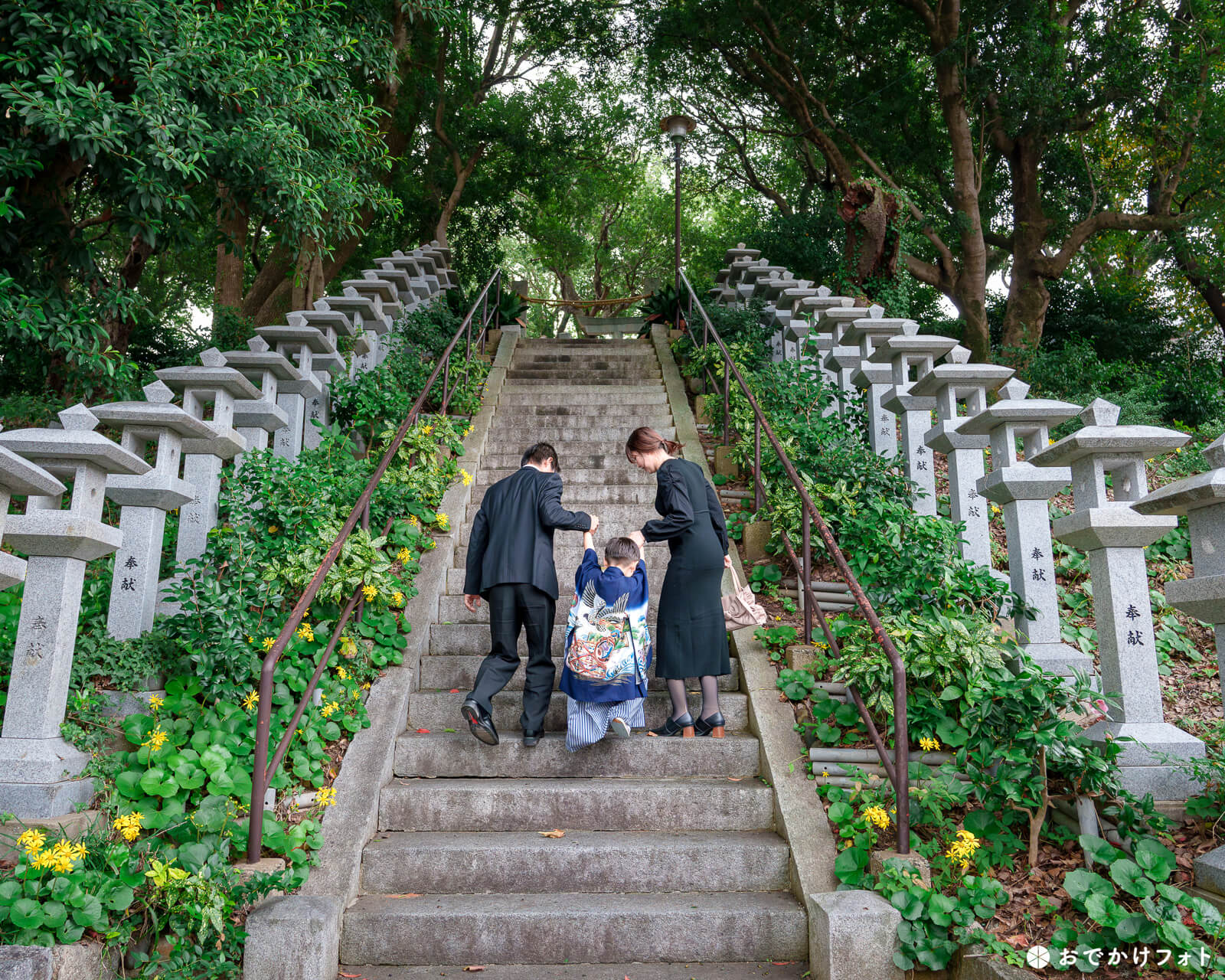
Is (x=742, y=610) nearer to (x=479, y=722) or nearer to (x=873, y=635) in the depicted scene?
(x=873, y=635)

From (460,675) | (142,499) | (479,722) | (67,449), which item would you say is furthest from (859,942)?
(142,499)

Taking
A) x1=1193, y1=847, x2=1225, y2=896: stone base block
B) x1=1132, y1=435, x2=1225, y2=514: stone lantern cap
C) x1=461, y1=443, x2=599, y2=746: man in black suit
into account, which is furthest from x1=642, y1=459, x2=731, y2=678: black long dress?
x1=1193, y1=847, x2=1225, y2=896: stone base block

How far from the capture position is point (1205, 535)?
9.85 ft

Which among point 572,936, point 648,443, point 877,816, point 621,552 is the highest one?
point 648,443

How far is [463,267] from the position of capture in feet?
51.2

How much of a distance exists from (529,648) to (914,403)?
3406mm

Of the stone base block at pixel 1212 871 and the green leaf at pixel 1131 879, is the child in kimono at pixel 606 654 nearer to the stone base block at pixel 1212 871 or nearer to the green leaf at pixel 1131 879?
the green leaf at pixel 1131 879

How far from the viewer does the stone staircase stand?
322cm

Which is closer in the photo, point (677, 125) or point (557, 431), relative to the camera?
point (557, 431)

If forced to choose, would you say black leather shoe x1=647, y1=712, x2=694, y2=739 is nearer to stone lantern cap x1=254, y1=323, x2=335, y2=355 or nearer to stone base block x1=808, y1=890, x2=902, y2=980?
stone base block x1=808, y1=890, x2=902, y2=980

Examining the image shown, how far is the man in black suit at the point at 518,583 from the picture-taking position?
410 cm

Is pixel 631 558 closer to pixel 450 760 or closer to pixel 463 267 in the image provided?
pixel 450 760

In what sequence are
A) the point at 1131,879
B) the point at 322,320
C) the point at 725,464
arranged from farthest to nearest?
the point at 322,320
the point at 725,464
the point at 1131,879

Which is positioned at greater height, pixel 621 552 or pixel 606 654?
pixel 621 552
